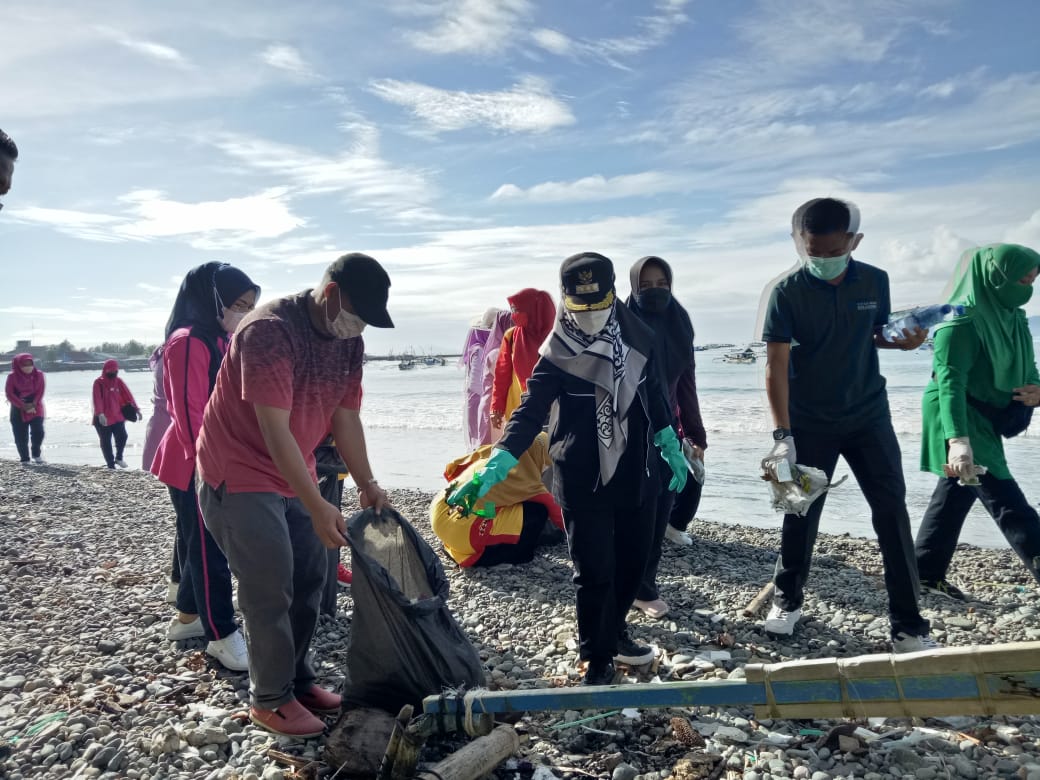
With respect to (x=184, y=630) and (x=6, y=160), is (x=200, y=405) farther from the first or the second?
(x=6, y=160)

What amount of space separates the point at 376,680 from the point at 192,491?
5.27ft

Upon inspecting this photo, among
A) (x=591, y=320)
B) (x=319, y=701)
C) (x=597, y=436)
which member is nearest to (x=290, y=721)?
(x=319, y=701)

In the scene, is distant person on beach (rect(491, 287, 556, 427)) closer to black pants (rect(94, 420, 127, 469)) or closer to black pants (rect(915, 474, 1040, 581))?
black pants (rect(915, 474, 1040, 581))

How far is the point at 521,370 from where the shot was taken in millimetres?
5879

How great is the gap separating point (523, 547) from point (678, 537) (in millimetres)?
1387

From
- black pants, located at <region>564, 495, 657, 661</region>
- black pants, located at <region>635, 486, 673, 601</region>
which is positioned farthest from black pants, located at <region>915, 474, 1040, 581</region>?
black pants, located at <region>564, 495, 657, 661</region>

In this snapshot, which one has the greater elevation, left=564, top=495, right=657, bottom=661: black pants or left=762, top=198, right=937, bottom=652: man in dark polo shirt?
left=762, top=198, right=937, bottom=652: man in dark polo shirt

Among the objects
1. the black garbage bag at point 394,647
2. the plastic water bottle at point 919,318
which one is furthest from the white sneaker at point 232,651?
the plastic water bottle at point 919,318

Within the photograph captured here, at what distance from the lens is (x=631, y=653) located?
3648mm

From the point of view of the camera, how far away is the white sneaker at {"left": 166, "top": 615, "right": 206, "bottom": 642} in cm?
422

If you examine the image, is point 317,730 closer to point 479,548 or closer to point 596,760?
point 596,760

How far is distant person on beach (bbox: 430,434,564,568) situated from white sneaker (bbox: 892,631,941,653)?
2.57 metres

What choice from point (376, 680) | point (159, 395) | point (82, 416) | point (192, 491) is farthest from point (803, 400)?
point (82, 416)

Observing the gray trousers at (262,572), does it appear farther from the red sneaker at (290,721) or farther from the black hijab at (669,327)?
the black hijab at (669,327)
